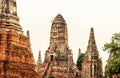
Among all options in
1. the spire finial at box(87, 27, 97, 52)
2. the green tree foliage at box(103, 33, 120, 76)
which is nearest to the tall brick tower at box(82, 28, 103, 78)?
the spire finial at box(87, 27, 97, 52)

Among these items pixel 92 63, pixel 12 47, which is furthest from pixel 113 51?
pixel 92 63

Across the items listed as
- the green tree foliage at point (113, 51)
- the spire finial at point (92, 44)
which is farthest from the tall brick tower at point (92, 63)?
the green tree foliage at point (113, 51)

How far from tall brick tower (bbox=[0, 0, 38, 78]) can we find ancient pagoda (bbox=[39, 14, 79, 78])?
2606cm

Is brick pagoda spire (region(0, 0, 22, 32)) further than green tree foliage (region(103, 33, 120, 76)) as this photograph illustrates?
No

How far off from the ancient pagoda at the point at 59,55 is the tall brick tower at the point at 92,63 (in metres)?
1.41

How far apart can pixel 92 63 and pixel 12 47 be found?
29.5 m

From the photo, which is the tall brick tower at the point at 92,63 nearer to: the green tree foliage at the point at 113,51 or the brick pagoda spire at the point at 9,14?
the green tree foliage at the point at 113,51

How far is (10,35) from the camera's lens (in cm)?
2884

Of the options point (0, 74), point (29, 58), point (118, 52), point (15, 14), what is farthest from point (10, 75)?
point (118, 52)

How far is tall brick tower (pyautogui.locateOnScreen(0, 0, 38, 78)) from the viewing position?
28125 mm

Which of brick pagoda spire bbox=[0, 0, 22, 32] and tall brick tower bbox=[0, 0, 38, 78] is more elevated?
brick pagoda spire bbox=[0, 0, 22, 32]

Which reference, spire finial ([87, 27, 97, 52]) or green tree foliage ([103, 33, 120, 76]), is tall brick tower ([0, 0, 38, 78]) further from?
spire finial ([87, 27, 97, 52])

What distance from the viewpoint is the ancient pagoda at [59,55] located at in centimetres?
5631

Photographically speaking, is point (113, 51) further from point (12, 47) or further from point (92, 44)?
point (92, 44)
